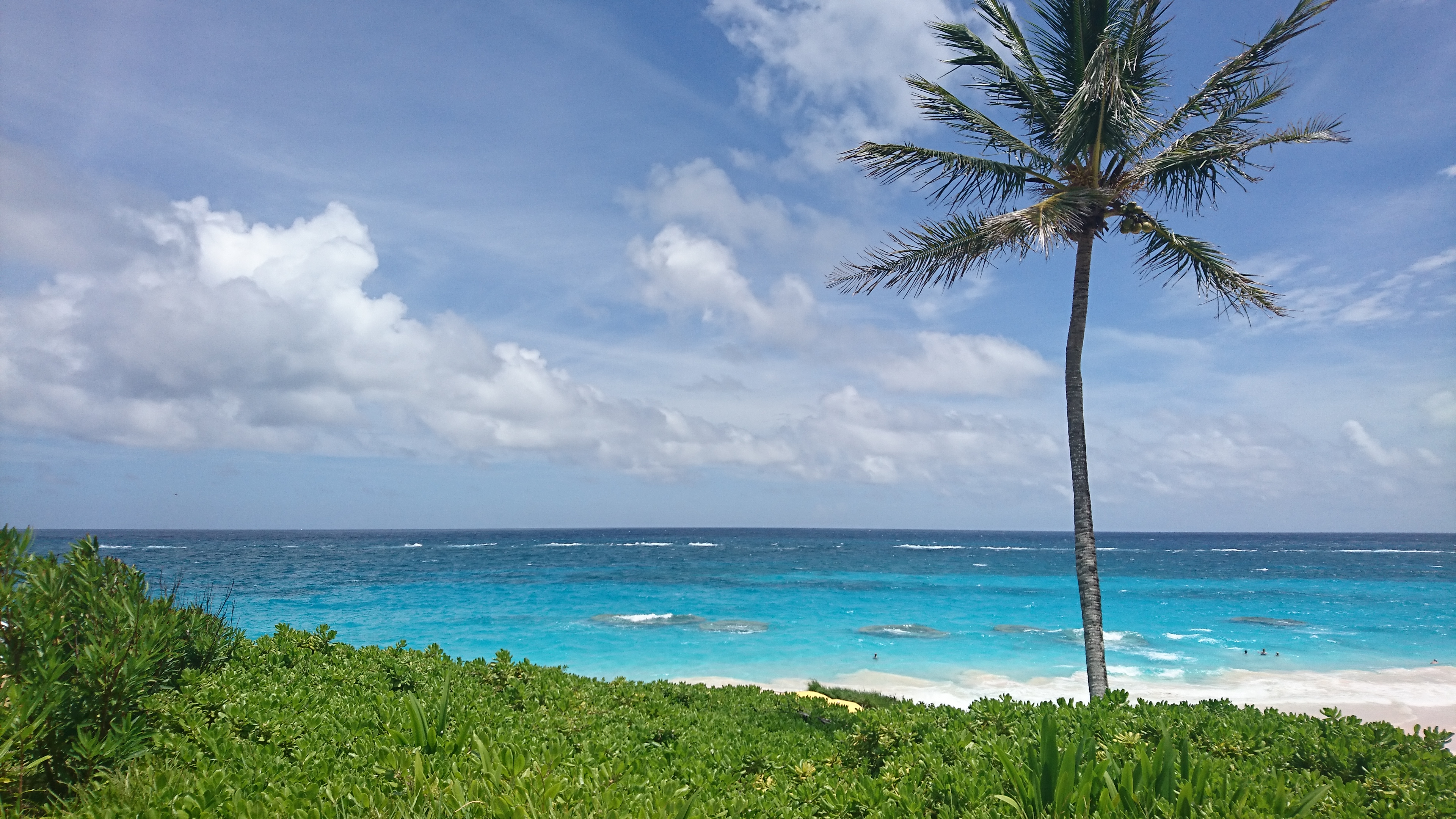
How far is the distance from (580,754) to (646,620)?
84.8ft

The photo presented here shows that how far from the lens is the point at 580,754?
4562mm

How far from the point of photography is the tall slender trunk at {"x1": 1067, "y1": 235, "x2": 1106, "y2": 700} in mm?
8555

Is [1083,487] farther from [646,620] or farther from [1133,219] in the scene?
[646,620]

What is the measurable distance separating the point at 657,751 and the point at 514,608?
97.6ft

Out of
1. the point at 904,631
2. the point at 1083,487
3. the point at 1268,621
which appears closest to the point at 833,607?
the point at 904,631

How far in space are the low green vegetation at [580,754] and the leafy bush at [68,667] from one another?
17 mm

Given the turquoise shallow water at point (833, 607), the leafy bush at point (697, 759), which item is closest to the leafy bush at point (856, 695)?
the turquoise shallow water at point (833, 607)

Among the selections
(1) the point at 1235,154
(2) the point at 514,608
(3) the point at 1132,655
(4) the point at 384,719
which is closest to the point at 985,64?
(1) the point at 1235,154

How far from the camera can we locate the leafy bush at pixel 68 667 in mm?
3648

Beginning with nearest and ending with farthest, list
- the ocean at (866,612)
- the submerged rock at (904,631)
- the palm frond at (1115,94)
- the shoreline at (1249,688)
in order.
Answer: the palm frond at (1115,94) < the shoreline at (1249,688) < the ocean at (866,612) < the submerged rock at (904,631)

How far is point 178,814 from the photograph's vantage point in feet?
10.2

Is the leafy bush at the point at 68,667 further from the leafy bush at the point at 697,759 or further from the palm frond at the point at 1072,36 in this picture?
the palm frond at the point at 1072,36

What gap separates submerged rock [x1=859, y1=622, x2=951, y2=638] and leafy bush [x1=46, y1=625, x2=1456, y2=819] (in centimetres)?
2156

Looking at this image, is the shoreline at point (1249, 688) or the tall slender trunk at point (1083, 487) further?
the shoreline at point (1249, 688)
